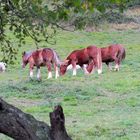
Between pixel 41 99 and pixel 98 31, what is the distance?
2080 cm

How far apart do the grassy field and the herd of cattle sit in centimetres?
34

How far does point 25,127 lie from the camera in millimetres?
4543

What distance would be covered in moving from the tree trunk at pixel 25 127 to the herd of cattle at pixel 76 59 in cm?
1507

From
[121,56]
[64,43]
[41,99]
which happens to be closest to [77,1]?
[41,99]

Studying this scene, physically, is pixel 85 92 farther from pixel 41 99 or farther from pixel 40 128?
pixel 40 128

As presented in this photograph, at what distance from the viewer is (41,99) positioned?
14.3m

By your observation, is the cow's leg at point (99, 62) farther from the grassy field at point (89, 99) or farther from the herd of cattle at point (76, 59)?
the grassy field at point (89, 99)

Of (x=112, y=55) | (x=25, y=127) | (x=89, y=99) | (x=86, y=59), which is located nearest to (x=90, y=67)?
(x=86, y=59)

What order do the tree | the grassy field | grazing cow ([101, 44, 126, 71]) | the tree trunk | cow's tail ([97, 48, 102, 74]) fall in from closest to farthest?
the tree trunk, the tree, the grassy field, cow's tail ([97, 48, 102, 74]), grazing cow ([101, 44, 126, 71])

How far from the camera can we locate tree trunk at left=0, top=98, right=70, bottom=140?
4.52 m

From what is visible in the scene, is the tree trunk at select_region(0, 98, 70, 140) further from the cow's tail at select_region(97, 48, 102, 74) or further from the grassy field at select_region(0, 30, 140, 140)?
the cow's tail at select_region(97, 48, 102, 74)

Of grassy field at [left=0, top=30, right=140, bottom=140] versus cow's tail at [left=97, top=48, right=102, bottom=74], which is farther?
cow's tail at [left=97, top=48, right=102, bottom=74]

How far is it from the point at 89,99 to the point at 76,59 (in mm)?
7922

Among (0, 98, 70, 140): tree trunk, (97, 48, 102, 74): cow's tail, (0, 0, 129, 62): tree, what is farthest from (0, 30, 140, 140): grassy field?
(0, 98, 70, 140): tree trunk
